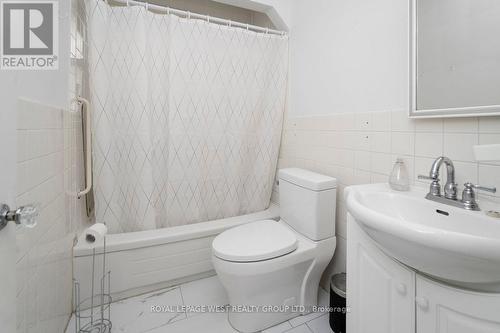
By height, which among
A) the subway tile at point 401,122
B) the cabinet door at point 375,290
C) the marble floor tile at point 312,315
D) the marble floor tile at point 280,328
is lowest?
the marble floor tile at point 280,328

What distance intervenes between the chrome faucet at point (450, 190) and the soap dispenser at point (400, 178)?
10cm

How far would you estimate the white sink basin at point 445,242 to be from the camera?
527 mm

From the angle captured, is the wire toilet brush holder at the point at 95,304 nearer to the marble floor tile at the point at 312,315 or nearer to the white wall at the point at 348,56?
the marble floor tile at the point at 312,315

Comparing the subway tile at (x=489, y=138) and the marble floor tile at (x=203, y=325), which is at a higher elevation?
the subway tile at (x=489, y=138)

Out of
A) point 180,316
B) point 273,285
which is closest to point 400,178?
point 273,285

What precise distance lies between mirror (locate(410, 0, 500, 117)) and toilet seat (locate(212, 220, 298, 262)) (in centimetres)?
85

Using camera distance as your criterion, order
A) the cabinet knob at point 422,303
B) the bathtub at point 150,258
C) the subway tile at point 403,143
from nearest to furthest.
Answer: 1. the cabinet knob at point 422,303
2. the subway tile at point 403,143
3. the bathtub at point 150,258

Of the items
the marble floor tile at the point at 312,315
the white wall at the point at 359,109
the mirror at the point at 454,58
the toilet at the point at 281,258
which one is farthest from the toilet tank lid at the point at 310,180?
the marble floor tile at the point at 312,315

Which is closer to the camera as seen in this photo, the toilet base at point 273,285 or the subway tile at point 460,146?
the subway tile at point 460,146

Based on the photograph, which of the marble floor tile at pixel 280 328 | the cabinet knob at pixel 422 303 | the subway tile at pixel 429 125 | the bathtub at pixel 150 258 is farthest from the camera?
the bathtub at pixel 150 258

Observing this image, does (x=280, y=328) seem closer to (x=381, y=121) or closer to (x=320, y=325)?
(x=320, y=325)

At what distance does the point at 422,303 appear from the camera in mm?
691

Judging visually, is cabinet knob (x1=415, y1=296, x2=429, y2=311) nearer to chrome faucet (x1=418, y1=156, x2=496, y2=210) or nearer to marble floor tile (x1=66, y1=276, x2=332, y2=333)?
chrome faucet (x1=418, y1=156, x2=496, y2=210)

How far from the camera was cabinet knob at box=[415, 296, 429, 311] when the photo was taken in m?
0.69
